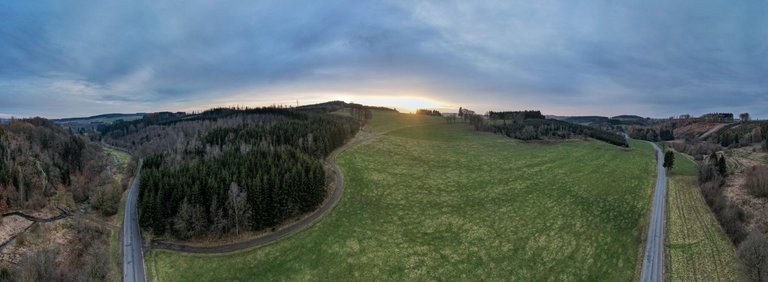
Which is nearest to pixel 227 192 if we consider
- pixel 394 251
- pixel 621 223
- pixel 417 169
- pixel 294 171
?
pixel 294 171

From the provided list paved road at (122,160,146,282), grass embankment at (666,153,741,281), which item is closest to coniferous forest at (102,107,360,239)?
paved road at (122,160,146,282)

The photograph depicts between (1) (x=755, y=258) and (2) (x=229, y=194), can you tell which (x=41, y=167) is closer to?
(2) (x=229, y=194)

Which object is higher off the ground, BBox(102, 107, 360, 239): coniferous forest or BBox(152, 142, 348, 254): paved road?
BBox(102, 107, 360, 239): coniferous forest

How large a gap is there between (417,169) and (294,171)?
36.3 meters

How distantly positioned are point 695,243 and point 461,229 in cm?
3543

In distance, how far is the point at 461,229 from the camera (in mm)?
56031

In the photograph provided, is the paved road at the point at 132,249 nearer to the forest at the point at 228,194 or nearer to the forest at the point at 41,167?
the forest at the point at 228,194

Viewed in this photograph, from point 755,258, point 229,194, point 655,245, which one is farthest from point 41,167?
point 755,258

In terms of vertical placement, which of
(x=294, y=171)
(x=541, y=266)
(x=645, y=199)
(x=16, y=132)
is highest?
(x=16, y=132)

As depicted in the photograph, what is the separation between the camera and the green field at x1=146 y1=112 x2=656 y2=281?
1800 inches

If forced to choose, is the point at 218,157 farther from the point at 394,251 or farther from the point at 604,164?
the point at 604,164

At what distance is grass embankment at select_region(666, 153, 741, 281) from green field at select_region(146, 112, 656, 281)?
171 inches

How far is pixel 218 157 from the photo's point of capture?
75.1 metres

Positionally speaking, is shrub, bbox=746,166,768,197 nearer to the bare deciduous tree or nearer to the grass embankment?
the grass embankment
